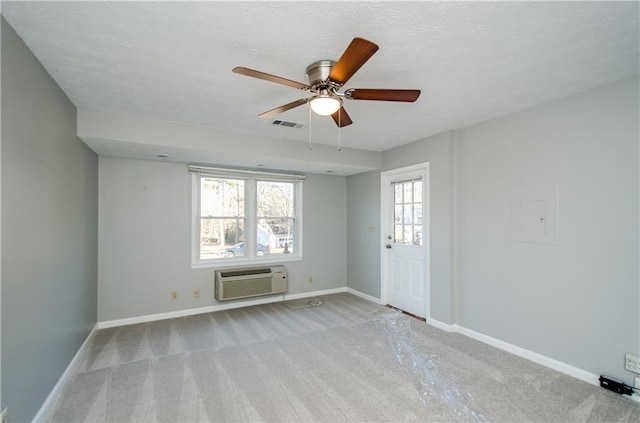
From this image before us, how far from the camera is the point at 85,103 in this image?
2.72m

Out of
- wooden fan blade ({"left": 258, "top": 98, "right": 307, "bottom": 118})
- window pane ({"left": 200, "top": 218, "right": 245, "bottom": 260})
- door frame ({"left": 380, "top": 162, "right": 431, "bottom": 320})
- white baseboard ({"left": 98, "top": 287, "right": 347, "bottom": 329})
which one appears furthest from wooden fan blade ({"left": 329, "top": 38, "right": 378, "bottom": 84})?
white baseboard ({"left": 98, "top": 287, "right": 347, "bottom": 329})

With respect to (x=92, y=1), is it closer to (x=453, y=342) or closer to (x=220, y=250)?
(x=220, y=250)

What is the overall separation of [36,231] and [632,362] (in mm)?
4234

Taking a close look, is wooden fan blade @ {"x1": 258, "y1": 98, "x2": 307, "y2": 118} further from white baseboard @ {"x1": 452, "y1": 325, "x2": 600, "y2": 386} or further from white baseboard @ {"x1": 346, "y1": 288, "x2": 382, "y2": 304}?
white baseboard @ {"x1": 346, "y1": 288, "x2": 382, "y2": 304}

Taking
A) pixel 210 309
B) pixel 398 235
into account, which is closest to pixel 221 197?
pixel 210 309

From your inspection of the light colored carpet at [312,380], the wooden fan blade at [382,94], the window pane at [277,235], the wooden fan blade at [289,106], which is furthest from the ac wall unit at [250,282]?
the wooden fan blade at [382,94]

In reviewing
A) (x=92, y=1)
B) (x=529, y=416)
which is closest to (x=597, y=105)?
(x=529, y=416)

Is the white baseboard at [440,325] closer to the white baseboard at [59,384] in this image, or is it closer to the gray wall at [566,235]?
the gray wall at [566,235]

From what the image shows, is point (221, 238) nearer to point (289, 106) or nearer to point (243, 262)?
point (243, 262)

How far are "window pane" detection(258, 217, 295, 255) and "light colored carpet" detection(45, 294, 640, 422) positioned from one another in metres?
1.50

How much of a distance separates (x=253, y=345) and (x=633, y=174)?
3.59 m

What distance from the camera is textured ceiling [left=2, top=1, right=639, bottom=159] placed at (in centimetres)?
153

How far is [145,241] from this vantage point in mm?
3941

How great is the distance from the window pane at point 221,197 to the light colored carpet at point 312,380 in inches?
64.2
